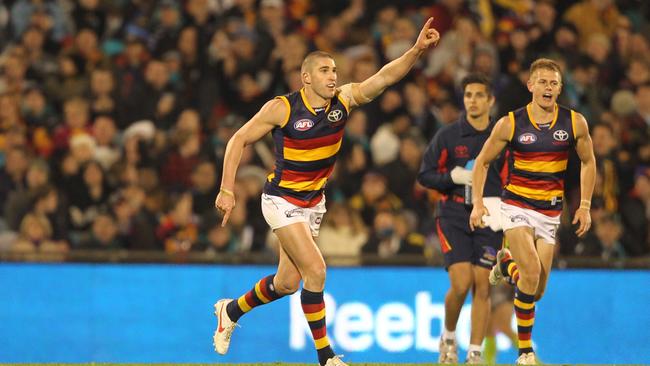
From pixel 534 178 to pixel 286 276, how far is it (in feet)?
7.58

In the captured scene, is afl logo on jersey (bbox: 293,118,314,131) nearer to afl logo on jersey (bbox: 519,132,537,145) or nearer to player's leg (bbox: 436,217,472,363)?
afl logo on jersey (bbox: 519,132,537,145)

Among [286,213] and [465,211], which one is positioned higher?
[465,211]

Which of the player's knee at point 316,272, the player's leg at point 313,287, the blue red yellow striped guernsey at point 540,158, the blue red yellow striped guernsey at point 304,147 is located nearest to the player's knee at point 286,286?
the player's leg at point 313,287

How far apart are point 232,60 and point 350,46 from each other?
1651 mm

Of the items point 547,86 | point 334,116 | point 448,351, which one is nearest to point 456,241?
point 448,351

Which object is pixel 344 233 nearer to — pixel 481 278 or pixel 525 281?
pixel 481 278

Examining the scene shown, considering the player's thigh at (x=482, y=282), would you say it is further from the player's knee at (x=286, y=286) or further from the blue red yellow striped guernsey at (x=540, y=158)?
the player's knee at (x=286, y=286)

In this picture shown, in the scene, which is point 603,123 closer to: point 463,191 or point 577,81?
point 577,81

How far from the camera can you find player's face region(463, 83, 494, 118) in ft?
42.2

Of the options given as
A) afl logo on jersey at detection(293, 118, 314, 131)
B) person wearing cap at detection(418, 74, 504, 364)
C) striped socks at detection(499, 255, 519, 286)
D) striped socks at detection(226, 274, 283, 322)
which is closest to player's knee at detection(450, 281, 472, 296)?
person wearing cap at detection(418, 74, 504, 364)

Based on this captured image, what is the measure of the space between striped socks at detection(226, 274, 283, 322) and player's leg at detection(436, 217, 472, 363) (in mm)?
2298

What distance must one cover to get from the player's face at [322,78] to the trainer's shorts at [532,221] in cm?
197

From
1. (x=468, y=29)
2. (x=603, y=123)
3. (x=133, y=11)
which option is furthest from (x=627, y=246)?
(x=133, y=11)

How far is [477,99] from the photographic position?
12.9 m
